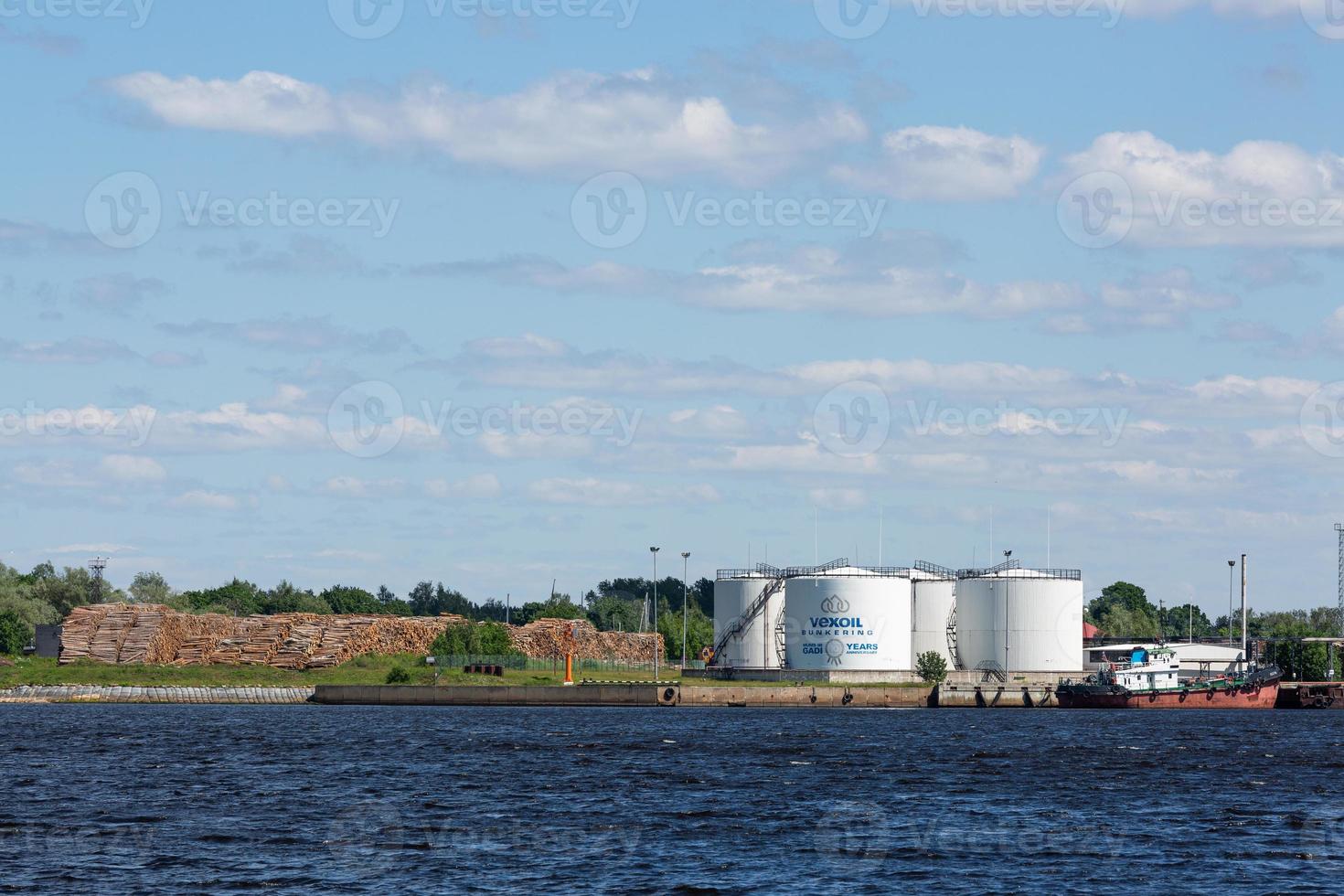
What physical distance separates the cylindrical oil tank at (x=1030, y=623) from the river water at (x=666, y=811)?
42726 millimetres

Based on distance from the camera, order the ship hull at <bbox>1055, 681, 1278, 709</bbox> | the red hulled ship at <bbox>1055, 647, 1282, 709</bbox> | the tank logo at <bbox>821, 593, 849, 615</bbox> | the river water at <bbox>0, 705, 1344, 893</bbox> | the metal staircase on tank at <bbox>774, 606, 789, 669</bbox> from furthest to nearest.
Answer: the metal staircase on tank at <bbox>774, 606, 789, 669</bbox> → the tank logo at <bbox>821, 593, 849, 615</bbox> → the red hulled ship at <bbox>1055, 647, 1282, 709</bbox> → the ship hull at <bbox>1055, 681, 1278, 709</bbox> → the river water at <bbox>0, 705, 1344, 893</bbox>

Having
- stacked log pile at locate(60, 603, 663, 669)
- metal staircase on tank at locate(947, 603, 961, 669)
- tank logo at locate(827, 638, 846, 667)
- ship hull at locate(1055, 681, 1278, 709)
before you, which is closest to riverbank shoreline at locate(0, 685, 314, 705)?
stacked log pile at locate(60, 603, 663, 669)

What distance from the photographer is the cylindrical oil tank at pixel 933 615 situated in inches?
6294

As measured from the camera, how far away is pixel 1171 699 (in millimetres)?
153375

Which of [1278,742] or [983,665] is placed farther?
[983,665]

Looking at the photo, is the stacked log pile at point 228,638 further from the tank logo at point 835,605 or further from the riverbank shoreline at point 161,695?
the tank logo at point 835,605

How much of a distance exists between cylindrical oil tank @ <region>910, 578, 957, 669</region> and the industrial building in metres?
0.09

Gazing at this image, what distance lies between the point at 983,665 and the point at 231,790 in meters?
100

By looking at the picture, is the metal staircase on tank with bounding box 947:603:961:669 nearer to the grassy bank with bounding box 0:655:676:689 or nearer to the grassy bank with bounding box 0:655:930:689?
the grassy bank with bounding box 0:655:930:689

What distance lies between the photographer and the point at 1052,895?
43438mm

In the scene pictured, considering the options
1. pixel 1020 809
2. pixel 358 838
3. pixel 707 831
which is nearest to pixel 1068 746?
pixel 1020 809

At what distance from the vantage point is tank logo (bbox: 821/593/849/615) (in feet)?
495

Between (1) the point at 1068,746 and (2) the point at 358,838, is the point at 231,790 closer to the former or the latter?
(2) the point at 358,838

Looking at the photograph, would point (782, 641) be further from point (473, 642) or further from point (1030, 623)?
point (473, 642)
